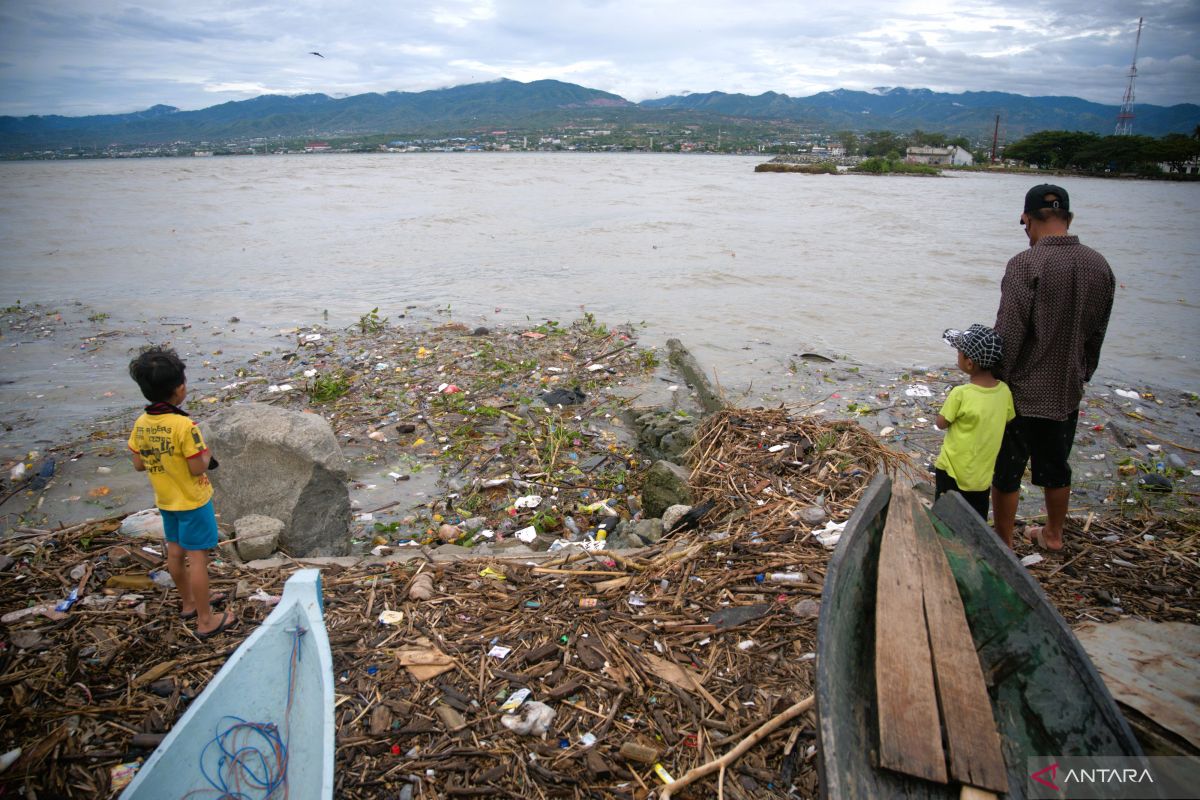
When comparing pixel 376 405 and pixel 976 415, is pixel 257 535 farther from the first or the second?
pixel 976 415

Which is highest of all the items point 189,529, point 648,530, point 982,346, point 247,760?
point 982,346

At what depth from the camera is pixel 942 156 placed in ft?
262

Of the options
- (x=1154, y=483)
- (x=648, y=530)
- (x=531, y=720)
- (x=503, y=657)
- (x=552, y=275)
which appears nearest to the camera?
(x=531, y=720)

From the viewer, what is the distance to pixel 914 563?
257 cm

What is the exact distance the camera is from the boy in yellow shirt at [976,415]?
3.06 metres

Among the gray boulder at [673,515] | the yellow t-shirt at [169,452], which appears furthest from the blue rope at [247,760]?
the gray boulder at [673,515]

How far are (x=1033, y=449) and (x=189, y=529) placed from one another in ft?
14.4

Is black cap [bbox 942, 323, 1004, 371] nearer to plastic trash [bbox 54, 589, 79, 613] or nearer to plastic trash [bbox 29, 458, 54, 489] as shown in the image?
plastic trash [bbox 54, 589, 79, 613]

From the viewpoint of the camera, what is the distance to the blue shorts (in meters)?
2.94

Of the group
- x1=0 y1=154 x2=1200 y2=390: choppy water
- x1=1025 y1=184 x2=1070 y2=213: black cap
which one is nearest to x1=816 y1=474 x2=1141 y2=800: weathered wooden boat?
x1=1025 y1=184 x2=1070 y2=213: black cap

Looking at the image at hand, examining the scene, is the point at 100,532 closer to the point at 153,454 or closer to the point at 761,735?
the point at 153,454

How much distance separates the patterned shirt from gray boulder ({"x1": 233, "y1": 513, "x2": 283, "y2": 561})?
4290 mm

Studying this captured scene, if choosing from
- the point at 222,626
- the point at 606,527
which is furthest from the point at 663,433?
the point at 222,626

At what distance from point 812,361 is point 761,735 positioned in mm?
6879
